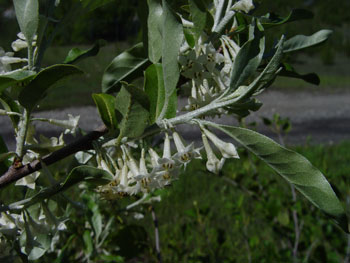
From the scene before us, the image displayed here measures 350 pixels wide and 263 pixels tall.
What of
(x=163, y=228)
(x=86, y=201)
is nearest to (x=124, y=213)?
(x=86, y=201)

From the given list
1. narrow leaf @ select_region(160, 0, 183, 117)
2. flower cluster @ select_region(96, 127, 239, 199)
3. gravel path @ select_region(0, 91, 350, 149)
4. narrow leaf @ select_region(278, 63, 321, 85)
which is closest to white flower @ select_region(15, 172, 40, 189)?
flower cluster @ select_region(96, 127, 239, 199)

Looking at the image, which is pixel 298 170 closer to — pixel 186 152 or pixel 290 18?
pixel 186 152

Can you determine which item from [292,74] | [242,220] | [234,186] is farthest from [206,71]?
[234,186]

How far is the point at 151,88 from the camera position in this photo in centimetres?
46

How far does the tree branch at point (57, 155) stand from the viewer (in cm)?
45

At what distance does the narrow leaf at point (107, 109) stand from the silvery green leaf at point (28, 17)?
3.7 inches

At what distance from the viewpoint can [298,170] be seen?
15.2 inches

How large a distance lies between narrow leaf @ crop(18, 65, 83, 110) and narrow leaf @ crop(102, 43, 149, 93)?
0.38ft

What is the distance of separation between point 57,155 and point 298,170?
249 mm

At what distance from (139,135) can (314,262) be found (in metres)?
1.23

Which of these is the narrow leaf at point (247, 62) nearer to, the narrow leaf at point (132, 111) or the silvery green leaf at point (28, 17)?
the narrow leaf at point (132, 111)

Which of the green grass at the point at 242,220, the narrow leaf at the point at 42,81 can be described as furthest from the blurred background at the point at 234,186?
the narrow leaf at the point at 42,81

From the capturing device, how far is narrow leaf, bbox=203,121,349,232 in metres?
0.38

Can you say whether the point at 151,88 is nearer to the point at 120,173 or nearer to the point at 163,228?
the point at 120,173
